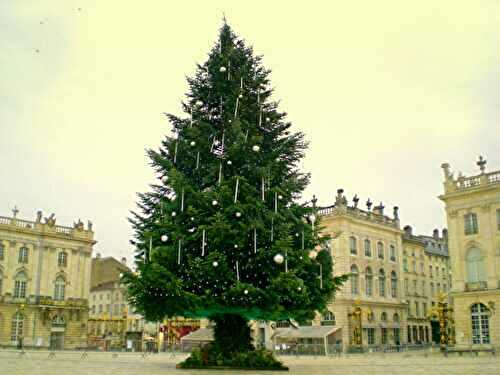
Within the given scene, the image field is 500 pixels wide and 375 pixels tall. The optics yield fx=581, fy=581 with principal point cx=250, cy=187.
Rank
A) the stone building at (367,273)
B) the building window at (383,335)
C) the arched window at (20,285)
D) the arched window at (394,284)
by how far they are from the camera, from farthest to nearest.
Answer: the arched window at (20,285) < the arched window at (394,284) < the building window at (383,335) < the stone building at (367,273)

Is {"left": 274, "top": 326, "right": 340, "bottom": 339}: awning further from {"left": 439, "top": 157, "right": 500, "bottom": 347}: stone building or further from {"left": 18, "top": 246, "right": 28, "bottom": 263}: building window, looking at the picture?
{"left": 18, "top": 246, "right": 28, "bottom": 263}: building window

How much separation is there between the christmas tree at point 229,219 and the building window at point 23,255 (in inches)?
1664

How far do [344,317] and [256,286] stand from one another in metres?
31.0

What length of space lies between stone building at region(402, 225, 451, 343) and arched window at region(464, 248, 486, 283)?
46.1 ft

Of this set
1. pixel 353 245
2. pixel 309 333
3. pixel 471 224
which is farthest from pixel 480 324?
pixel 309 333

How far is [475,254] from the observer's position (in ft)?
140

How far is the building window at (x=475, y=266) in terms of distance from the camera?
4234cm

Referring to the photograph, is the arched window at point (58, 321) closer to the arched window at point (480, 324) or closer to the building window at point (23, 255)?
the building window at point (23, 255)

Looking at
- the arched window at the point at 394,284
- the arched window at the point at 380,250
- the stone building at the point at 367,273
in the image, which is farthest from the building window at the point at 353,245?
the arched window at the point at 394,284

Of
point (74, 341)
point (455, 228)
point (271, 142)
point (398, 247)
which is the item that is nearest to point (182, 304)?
point (271, 142)

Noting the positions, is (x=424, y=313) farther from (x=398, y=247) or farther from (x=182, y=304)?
(x=182, y=304)

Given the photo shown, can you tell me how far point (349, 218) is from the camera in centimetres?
5059

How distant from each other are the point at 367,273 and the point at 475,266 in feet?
37.1

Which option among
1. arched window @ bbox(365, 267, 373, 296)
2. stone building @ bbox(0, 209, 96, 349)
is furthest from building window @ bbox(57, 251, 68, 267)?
arched window @ bbox(365, 267, 373, 296)
